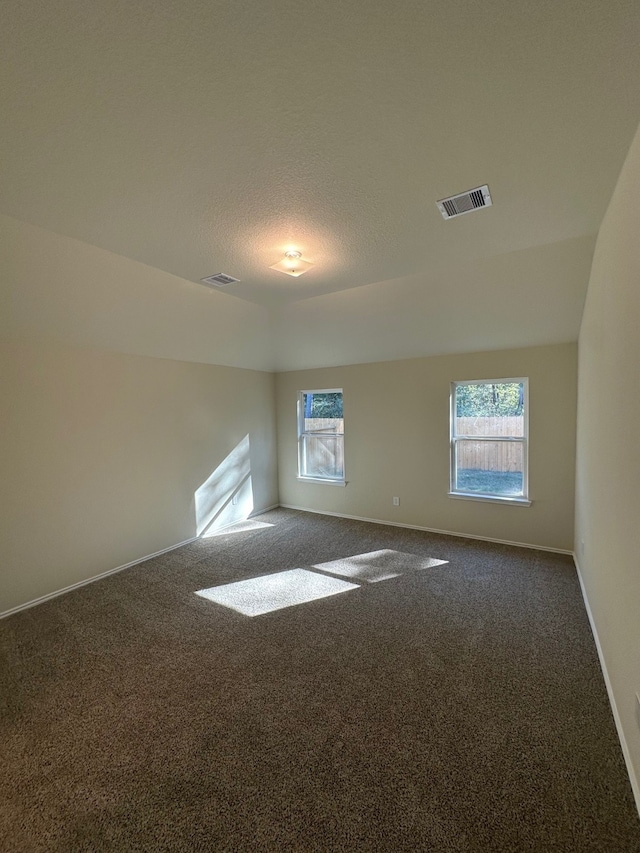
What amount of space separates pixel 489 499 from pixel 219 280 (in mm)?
3920

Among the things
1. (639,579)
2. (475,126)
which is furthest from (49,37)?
(639,579)

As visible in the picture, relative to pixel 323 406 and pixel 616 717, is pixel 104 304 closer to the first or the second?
pixel 323 406

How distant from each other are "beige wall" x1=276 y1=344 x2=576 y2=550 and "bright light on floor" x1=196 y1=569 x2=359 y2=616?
6.32ft

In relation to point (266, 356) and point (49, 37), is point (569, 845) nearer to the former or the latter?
point (49, 37)

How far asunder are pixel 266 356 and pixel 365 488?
252cm

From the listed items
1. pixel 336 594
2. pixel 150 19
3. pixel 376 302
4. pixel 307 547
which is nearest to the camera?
pixel 150 19

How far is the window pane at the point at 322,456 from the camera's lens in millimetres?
5746

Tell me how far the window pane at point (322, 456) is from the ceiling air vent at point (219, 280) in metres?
2.95

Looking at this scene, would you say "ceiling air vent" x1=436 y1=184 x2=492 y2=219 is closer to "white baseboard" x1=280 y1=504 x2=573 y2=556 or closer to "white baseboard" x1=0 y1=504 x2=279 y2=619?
"white baseboard" x1=280 y1=504 x2=573 y2=556

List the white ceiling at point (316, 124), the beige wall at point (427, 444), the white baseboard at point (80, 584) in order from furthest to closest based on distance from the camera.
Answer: the beige wall at point (427, 444), the white baseboard at point (80, 584), the white ceiling at point (316, 124)

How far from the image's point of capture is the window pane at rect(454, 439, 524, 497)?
4.38 metres

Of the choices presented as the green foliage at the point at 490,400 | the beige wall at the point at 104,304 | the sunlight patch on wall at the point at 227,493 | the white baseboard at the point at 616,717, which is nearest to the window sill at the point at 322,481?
the sunlight patch on wall at the point at 227,493

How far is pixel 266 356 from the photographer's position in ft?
18.4

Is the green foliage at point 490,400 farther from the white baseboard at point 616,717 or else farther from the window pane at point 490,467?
the white baseboard at point 616,717
